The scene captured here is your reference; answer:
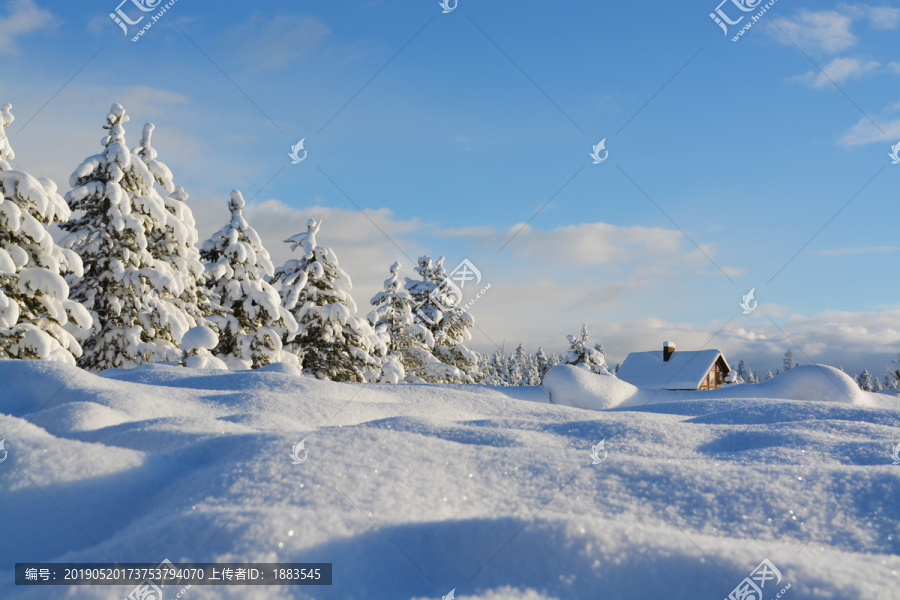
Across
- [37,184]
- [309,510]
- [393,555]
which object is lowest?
[393,555]

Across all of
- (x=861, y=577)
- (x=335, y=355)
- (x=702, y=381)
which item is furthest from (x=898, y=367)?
(x=861, y=577)

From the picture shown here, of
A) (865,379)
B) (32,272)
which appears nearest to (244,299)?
(32,272)

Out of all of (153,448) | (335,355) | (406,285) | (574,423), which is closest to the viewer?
(153,448)

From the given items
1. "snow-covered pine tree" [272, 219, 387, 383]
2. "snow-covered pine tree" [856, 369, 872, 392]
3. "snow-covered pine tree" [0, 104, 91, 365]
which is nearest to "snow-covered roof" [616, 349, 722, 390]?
"snow-covered pine tree" [272, 219, 387, 383]

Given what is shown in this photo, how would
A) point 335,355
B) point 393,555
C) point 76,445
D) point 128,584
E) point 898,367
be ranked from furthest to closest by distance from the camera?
1. point 335,355
2. point 898,367
3. point 76,445
4. point 393,555
5. point 128,584

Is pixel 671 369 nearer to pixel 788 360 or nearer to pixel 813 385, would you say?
pixel 813 385

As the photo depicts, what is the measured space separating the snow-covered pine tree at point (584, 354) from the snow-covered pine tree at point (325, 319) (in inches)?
526

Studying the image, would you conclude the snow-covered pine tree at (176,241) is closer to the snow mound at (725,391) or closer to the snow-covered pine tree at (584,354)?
the snow mound at (725,391)

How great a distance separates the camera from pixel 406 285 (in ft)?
93.1

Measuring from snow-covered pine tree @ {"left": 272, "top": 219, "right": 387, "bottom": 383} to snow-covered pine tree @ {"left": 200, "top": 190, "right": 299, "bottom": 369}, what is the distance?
1.76 metres

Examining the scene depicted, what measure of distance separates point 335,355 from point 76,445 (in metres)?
17.1

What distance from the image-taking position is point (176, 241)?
673 inches

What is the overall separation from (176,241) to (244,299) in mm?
2624

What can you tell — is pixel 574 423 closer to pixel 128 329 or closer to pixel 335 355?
pixel 128 329
